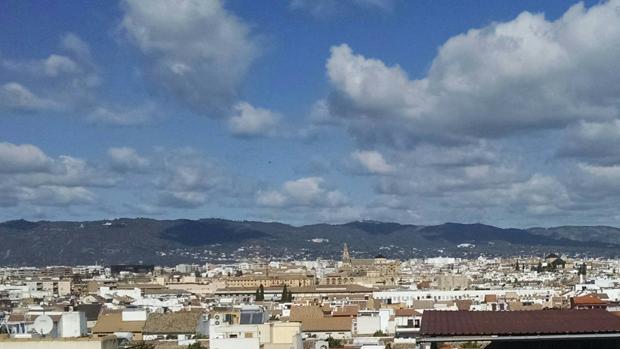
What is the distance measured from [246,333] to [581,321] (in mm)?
28244

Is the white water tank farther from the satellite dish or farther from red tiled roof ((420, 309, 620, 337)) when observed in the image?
red tiled roof ((420, 309, 620, 337))

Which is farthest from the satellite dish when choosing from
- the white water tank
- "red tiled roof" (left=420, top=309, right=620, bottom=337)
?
"red tiled roof" (left=420, top=309, right=620, bottom=337)

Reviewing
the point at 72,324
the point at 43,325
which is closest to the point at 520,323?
the point at 43,325

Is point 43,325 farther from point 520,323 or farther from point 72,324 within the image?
point 72,324

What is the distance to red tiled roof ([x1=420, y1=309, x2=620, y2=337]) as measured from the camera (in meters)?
14.3

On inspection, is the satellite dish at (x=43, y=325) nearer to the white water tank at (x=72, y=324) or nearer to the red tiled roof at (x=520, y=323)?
the white water tank at (x=72, y=324)

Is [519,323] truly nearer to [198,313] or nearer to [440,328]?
[440,328]

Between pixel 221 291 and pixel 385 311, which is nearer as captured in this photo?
pixel 385 311

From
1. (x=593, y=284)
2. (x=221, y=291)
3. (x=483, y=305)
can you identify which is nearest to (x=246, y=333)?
(x=483, y=305)

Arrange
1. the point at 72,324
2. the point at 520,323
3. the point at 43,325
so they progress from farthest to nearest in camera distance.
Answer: the point at 72,324, the point at 43,325, the point at 520,323

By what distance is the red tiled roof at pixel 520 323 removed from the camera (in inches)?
562

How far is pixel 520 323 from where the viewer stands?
15.0m

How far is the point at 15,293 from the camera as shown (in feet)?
412

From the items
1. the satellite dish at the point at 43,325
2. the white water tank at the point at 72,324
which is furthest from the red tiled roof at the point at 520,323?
the white water tank at the point at 72,324
